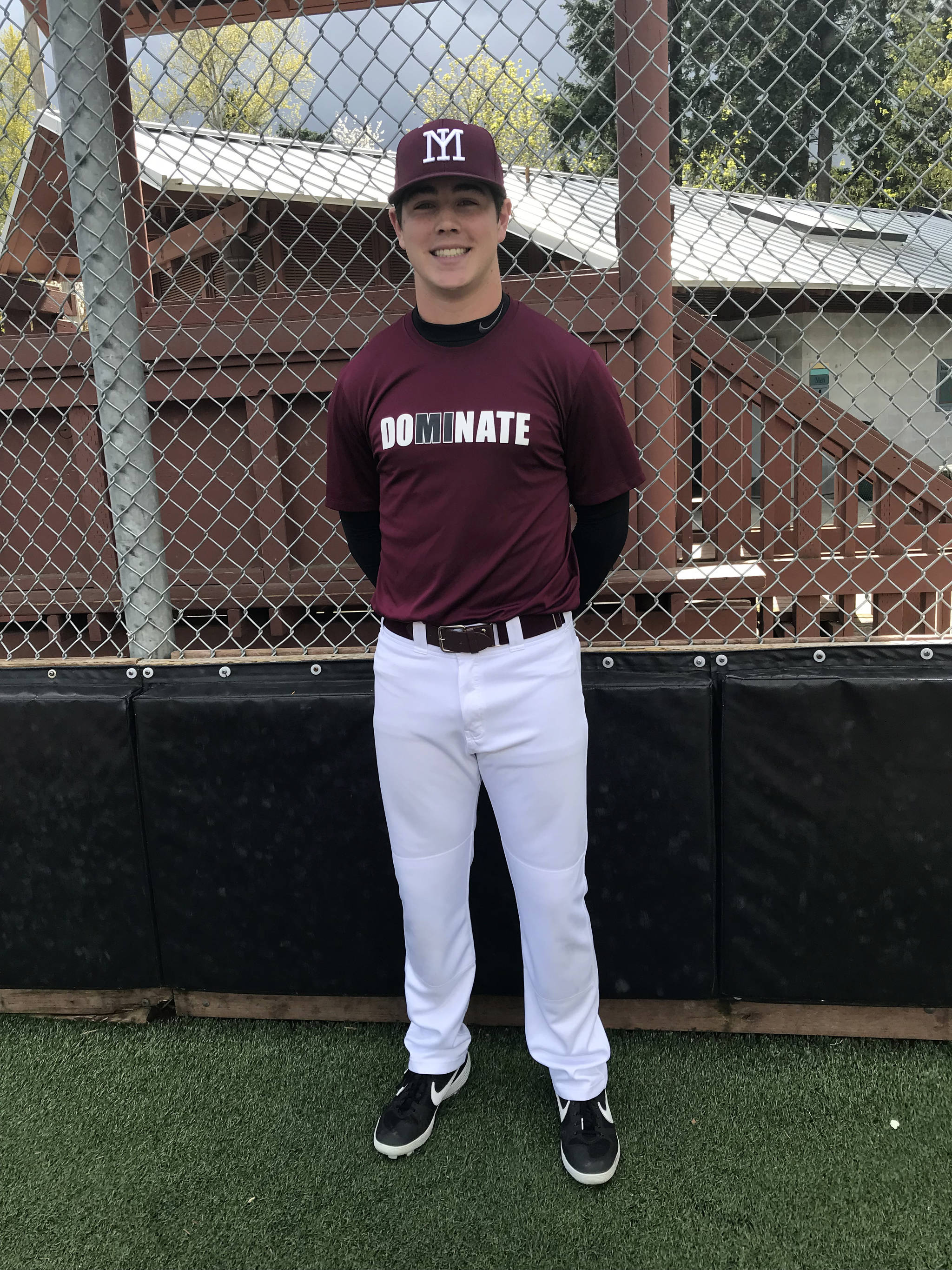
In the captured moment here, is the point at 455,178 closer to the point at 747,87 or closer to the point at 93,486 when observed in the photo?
the point at 93,486

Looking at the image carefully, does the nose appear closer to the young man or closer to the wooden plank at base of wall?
the young man

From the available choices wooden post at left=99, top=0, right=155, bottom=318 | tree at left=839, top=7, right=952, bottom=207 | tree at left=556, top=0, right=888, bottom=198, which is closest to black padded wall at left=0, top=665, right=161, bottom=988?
wooden post at left=99, top=0, right=155, bottom=318

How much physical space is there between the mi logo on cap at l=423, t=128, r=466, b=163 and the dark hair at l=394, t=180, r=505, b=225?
5cm

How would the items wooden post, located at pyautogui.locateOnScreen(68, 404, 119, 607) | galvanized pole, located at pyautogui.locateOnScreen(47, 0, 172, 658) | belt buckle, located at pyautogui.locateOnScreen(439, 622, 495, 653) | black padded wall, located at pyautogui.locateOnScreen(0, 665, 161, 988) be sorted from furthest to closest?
1. wooden post, located at pyautogui.locateOnScreen(68, 404, 119, 607)
2. black padded wall, located at pyautogui.locateOnScreen(0, 665, 161, 988)
3. galvanized pole, located at pyautogui.locateOnScreen(47, 0, 172, 658)
4. belt buckle, located at pyautogui.locateOnScreen(439, 622, 495, 653)

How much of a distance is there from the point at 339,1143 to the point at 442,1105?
0.88 ft

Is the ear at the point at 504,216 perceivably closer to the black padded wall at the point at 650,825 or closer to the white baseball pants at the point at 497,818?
the white baseball pants at the point at 497,818

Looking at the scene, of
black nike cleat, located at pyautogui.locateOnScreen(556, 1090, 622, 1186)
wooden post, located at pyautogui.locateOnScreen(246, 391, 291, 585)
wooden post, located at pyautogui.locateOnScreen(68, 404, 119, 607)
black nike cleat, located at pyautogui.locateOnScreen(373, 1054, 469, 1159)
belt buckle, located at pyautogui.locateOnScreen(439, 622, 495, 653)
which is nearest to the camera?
belt buckle, located at pyautogui.locateOnScreen(439, 622, 495, 653)

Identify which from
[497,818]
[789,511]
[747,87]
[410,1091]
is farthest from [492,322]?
[747,87]

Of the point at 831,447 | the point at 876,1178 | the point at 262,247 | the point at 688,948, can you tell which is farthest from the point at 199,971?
the point at 262,247

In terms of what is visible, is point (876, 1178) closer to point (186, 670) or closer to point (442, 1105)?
point (442, 1105)

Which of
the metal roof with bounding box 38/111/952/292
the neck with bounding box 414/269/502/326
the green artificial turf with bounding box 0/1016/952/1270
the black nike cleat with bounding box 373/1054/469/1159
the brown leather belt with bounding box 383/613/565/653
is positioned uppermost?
the metal roof with bounding box 38/111/952/292

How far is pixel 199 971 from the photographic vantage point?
101 inches

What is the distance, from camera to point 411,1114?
7.00 ft

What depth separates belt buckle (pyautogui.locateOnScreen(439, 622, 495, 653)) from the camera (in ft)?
6.12
